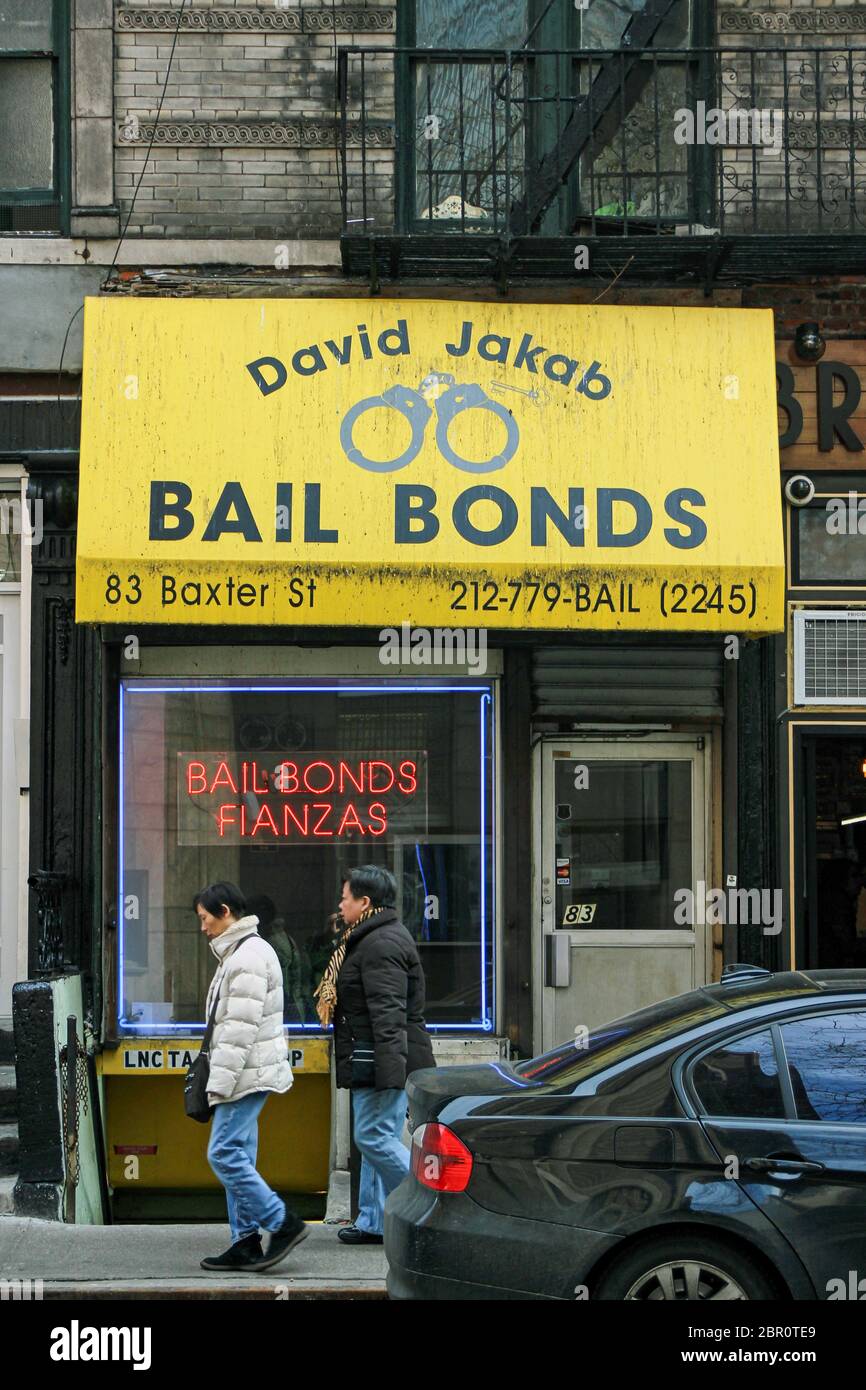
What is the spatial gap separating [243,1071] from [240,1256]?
0.87 m

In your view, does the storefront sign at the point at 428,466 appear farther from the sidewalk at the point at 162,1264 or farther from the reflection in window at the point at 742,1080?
the reflection in window at the point at 742,1080

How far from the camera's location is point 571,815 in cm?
1027

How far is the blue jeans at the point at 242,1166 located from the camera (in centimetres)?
703

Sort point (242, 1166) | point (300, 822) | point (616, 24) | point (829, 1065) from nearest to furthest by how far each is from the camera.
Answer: point (829, 1065) → point (242, 1166) → point (300, 822) → point (616, 24)

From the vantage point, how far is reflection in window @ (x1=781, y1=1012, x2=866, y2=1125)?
5.48 metres

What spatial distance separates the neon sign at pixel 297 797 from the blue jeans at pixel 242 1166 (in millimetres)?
2966

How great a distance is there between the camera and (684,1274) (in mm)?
5363

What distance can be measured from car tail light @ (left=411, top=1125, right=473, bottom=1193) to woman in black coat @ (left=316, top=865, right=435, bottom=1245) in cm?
153

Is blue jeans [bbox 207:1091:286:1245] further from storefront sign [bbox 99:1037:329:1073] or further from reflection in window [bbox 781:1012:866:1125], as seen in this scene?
reflection in window [bbox 781:1012:866:1125]

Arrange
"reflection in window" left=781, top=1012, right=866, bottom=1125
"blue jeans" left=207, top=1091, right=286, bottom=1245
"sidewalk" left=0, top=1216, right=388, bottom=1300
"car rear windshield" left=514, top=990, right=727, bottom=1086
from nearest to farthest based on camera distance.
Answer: "reflection in window" left=781, top=1012, right=866, bottom=1125 < "car rear windshield" left=514, top=990, right=727, bottom=1086 < "sidewalk" left=0, top=1216, right=388, bottom=1300 < "blue jeans" left=207, top=1091, right=286, bottom=1245

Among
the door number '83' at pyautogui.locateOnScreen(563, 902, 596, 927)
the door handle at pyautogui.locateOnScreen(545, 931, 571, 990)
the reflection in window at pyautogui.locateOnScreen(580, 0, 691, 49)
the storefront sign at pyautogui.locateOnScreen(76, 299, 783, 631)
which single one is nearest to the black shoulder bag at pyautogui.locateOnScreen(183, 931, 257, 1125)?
the storefront sign at pyautogui.locateOnScreen(76, 299, 783, 631)

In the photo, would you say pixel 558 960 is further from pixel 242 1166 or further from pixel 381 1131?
pixel 242 1166

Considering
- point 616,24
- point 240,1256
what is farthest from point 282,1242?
point 616,24

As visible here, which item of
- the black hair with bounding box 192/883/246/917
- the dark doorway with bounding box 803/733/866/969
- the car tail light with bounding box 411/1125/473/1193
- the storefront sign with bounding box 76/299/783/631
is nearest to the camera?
the car tail light with bounding box 411/1125/473/1193
